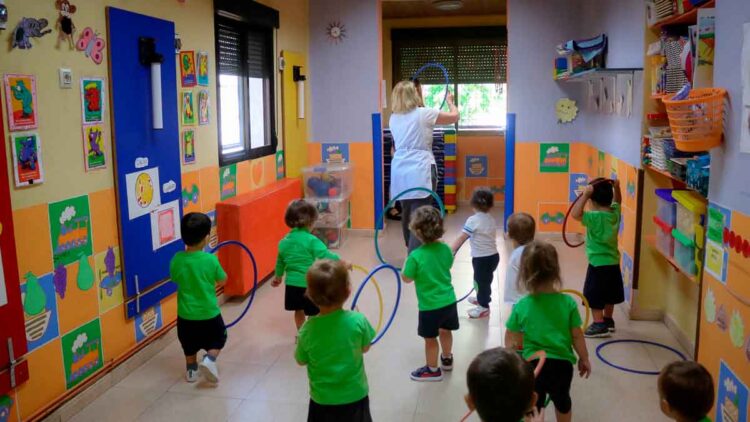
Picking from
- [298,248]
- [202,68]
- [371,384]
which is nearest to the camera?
[371,384]

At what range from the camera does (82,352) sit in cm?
372

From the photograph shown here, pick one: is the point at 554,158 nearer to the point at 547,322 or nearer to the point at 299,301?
the point at 299,301

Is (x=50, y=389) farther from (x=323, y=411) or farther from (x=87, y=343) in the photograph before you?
(x=323, y=411)

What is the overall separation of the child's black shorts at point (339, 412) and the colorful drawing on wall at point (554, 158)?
535 cm

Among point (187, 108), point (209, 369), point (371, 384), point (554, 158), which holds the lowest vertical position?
point (371, 384)

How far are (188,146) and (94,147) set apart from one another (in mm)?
1153

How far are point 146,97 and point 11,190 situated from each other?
Result: 1.31 m

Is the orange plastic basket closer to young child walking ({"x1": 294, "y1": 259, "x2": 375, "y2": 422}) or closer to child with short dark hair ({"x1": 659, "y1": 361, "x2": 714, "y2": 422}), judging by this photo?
child with short dark hair ({"x1": 659, "y1": 361, "x2": 714, "y2": 422})

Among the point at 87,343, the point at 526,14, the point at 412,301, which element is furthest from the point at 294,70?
the point at 87,343

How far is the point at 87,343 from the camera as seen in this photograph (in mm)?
3764

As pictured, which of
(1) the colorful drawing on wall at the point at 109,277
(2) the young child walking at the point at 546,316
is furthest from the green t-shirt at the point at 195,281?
(2) the young child walking at the point at 546,316

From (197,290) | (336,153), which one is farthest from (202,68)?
(336,153)

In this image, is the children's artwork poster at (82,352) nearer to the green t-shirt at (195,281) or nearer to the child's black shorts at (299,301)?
the green t-shirt at (195,281)

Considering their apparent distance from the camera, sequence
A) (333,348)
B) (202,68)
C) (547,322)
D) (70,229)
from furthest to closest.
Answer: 1. (202,68)
2. (70,229)
3. (547,322)
4. (333,348)
